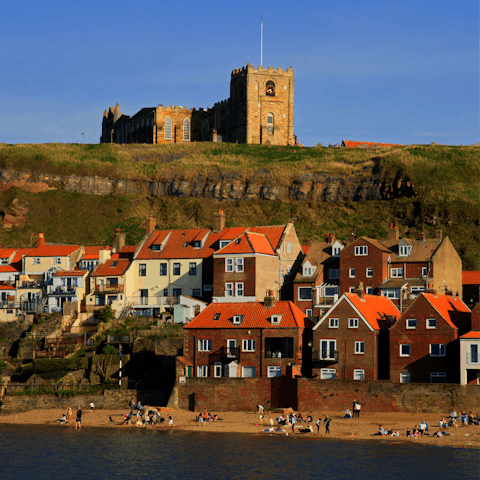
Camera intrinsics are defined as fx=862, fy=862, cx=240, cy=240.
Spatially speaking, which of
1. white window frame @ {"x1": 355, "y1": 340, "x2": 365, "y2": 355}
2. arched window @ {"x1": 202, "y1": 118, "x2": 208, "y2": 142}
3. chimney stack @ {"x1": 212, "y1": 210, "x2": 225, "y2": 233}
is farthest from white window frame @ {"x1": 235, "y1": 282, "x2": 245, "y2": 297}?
arched window @ {"x1": 202, "y1": 118, "x2": 208, "y2": 142}

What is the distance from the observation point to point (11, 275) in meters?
103

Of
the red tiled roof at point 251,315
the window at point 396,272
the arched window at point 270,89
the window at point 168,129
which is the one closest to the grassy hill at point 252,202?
the window at point 168,129

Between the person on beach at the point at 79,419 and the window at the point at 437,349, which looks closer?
the window at the point at 437,349

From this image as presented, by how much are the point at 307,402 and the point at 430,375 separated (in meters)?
10.3

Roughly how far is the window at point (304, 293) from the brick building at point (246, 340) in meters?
12.3

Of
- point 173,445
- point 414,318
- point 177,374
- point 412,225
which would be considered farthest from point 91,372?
point 412,225

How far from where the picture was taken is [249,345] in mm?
74438

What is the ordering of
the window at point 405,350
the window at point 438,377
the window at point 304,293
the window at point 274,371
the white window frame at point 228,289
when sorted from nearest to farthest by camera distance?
1. the window at point 438,377
2. the window at point 405,350
3. the window at point 274,371
4. the window at point 304,293
5. the white window frame at point 228,289

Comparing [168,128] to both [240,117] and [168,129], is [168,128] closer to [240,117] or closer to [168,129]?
[168,129]

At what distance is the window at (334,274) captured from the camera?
89938 mm

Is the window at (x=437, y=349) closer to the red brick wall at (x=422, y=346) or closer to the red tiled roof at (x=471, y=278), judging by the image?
the red brick wall at (x=422, y=346)

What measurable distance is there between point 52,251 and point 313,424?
48.8 meters

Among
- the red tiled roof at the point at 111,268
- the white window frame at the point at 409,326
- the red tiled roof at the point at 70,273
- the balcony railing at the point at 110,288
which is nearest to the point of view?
the white window frame at the point at 409,326

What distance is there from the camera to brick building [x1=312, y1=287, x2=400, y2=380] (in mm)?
71688
